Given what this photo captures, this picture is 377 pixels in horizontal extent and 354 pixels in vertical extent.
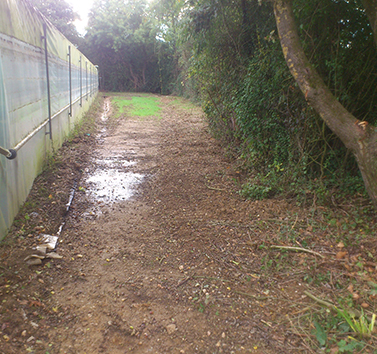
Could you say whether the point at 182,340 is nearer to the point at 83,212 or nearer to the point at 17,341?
the point at 17,341

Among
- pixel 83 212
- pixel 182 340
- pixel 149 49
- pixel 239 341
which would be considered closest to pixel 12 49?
pixel 83 212

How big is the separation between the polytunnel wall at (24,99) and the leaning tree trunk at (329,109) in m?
3.20

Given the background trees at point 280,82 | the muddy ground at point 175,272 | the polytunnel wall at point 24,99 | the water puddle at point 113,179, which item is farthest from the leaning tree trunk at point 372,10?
the water puddle at point 113,179

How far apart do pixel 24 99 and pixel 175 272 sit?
3099 millimetres

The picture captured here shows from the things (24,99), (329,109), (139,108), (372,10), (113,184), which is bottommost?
(113,184)

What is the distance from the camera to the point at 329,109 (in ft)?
11.6

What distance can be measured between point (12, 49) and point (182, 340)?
3717 mm

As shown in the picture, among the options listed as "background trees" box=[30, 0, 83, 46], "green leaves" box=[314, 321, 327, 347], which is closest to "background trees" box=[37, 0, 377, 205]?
"green leaves" box=[314, 321, 327, 347]

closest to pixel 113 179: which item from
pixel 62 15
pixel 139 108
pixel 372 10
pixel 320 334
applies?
pixel 320 334

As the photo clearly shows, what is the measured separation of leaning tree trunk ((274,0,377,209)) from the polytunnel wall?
3.20 meters

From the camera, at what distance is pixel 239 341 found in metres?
2.44

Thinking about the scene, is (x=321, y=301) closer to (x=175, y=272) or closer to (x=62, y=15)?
(x=175, y=272)

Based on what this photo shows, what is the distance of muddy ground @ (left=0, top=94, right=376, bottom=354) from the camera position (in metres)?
2.45

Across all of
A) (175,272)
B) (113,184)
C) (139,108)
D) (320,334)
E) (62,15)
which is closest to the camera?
(320,334)
